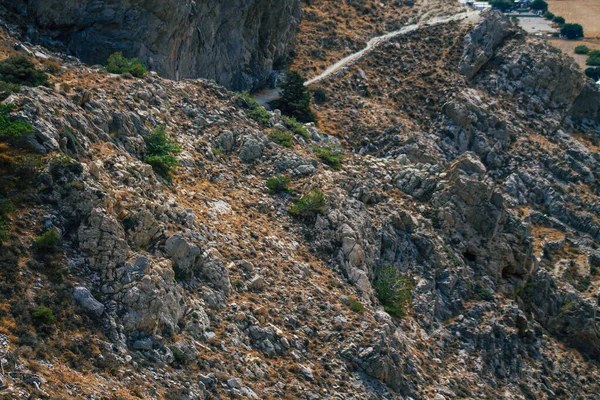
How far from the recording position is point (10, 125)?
80.5 feet

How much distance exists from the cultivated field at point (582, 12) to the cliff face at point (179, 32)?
95.3 metres

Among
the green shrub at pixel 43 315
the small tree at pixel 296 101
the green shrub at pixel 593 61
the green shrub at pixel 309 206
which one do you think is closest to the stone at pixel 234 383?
the green shrub at pixel 43 315

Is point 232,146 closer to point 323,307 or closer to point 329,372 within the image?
point 323,307

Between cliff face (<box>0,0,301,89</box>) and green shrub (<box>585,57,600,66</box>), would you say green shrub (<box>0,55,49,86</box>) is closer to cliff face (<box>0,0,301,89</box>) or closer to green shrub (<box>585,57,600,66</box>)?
cliff face (<box>0,0,301,89</box>)

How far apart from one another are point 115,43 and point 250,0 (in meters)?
16.3

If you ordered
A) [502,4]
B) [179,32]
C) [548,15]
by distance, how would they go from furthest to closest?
[502,4] → [548,15] → [179,32]

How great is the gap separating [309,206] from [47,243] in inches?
612

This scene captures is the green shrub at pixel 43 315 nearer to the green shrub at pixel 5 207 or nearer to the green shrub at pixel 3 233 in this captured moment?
the green shrub at pixel 3 233

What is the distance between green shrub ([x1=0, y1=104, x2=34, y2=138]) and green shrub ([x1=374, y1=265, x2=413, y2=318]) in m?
17.6

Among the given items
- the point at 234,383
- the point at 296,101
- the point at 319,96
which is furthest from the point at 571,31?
the point at 234,383

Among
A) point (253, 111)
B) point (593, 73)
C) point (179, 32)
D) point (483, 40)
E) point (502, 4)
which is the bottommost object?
point (253, 111)

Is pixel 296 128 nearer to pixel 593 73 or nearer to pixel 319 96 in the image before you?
pixel 319 96

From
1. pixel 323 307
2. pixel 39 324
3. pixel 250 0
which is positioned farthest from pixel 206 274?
pixel 250 0

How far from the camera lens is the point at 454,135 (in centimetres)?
6244
